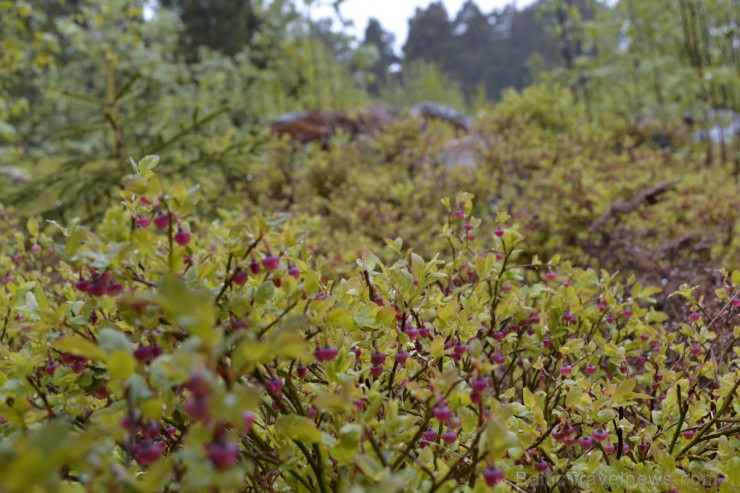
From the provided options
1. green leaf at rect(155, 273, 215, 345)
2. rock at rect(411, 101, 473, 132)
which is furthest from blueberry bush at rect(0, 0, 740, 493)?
rock at rect(411, 101, 473, 132)

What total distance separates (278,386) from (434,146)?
586 centimetres

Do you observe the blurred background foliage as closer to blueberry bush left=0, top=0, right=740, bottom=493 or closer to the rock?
blueberry bush left=0, top=0, right=740, bottom=493

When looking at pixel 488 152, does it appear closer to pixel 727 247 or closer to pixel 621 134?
pixel 727 247

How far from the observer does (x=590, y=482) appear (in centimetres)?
113

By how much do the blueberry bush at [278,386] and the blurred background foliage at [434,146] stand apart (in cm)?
42

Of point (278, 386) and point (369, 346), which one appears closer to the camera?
point (278, 386)

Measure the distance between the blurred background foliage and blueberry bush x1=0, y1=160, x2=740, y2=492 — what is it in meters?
0.42

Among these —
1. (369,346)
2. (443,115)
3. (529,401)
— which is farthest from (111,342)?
(443,115)

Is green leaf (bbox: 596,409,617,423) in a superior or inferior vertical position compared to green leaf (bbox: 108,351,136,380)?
inferior

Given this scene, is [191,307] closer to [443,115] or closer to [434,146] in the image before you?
[434,146]

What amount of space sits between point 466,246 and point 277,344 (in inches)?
42.9

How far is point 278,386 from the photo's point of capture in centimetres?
87

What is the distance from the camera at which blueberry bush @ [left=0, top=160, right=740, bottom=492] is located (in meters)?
0.62

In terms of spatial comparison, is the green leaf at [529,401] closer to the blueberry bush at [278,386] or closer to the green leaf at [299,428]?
the blueberry bush at [278,386]
